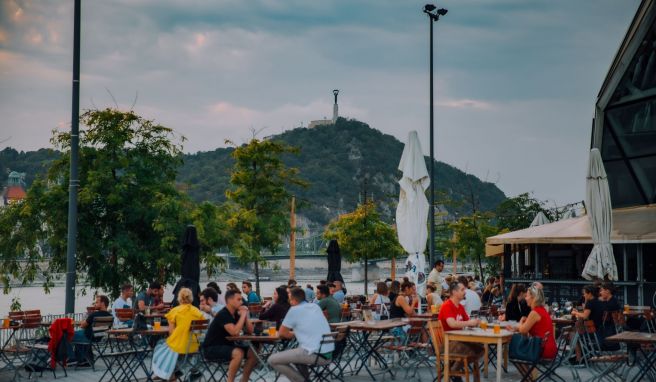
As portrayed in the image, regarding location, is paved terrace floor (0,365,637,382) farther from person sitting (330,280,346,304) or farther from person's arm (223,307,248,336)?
person sitting (330,280,346,304)

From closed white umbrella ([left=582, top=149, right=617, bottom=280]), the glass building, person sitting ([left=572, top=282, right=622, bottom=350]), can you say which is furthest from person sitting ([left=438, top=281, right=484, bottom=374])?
the glass building

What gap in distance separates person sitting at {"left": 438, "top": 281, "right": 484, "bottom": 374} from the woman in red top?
2.20 ft

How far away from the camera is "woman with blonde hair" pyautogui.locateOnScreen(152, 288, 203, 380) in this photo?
1138 centimetres

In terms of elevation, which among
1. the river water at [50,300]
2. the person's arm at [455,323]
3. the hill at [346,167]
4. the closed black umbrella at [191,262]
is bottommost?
the river water at [50,300]

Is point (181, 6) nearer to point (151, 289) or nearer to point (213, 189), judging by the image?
point (151, 289)

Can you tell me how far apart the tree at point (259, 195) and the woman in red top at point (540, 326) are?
20.8 meters

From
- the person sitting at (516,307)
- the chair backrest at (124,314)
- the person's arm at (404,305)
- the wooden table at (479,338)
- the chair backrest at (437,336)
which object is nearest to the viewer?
the wooden table at (479,338)

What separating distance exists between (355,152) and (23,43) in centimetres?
14638

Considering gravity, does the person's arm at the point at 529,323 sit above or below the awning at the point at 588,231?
below

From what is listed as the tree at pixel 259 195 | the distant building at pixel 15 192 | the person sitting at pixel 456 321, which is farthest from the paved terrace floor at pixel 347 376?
the tree at pixel 259 195

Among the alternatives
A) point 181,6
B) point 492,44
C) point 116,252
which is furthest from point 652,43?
point 116,252

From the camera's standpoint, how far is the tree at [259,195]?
32125mm

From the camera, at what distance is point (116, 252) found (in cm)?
2280

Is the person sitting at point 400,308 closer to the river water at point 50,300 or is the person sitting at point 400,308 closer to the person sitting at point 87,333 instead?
the person sitting at point 87,333
